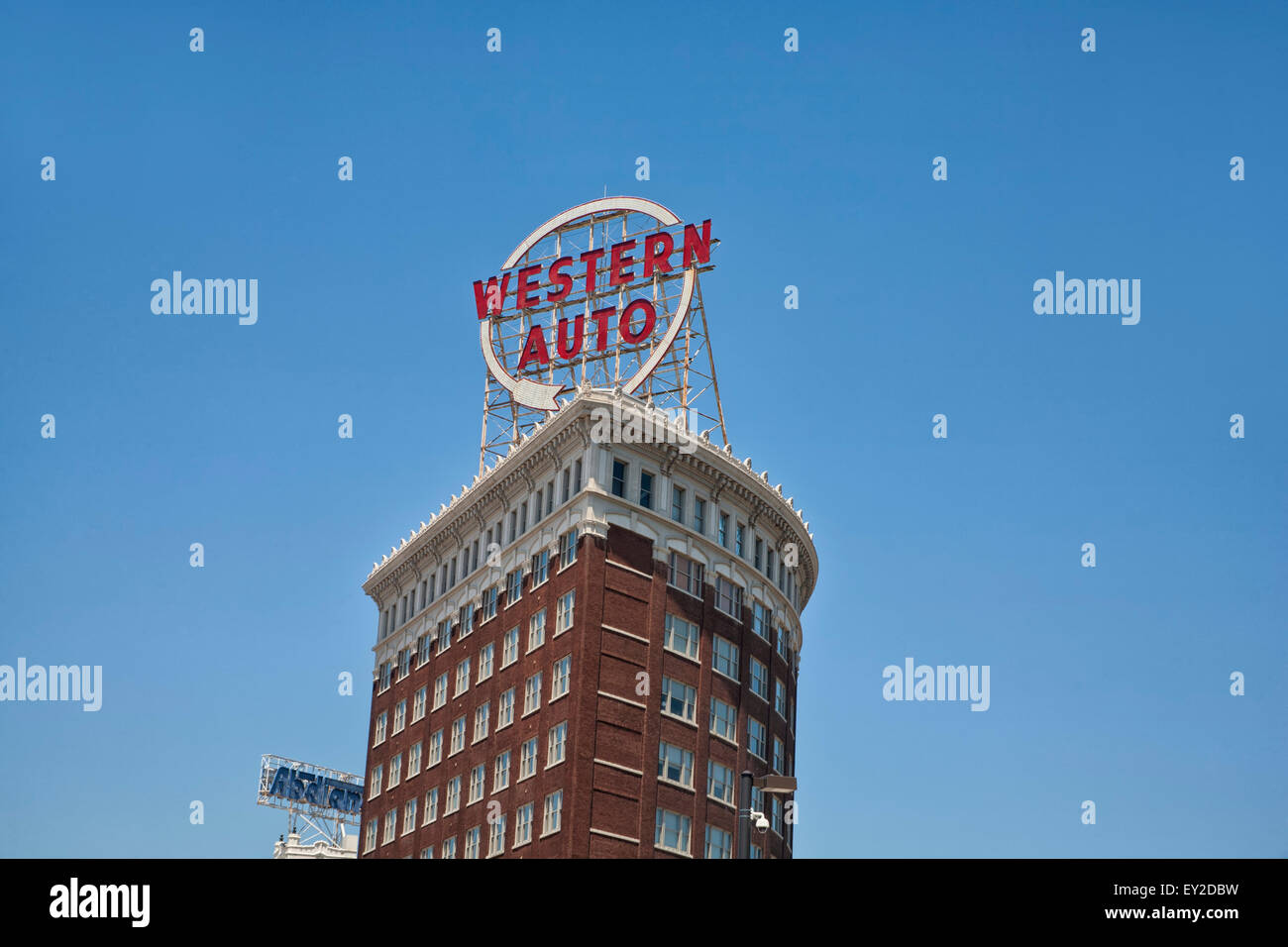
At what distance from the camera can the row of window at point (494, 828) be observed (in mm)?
76812

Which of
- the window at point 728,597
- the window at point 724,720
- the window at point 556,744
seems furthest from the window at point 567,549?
the window at point 724,720

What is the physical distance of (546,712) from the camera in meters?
79.9

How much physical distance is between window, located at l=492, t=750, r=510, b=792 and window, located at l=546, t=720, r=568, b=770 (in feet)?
14.0

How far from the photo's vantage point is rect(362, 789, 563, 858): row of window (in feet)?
252

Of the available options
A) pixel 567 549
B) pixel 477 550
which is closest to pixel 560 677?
pixel 567 549

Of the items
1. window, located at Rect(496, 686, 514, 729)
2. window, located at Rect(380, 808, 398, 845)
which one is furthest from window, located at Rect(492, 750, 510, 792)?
window, located at Rect(380, 808, 398, 845)

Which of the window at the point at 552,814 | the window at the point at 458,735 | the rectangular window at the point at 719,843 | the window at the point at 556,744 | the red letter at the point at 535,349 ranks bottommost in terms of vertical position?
the rectangular window at the point at 719,843

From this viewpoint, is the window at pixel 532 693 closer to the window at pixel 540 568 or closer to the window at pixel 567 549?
the window at pixel 540 568

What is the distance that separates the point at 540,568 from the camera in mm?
84562

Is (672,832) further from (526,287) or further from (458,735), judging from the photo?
(526,287)

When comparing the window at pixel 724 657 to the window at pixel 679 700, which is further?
the window at pixel 724 657

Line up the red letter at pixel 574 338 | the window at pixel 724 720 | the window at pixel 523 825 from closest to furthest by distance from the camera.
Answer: the window at pixel 523 825 < the window at pixel 724 720 < the red letter at pixel 574 338

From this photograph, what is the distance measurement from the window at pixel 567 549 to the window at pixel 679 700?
7665mm
